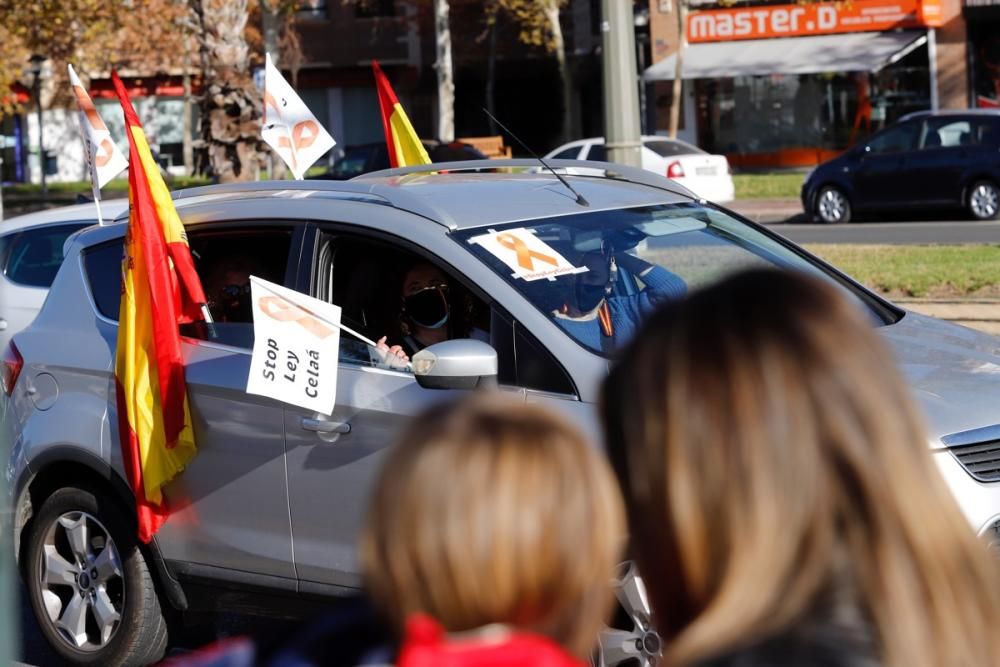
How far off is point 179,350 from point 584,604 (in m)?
3.83

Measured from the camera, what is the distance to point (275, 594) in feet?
16.8

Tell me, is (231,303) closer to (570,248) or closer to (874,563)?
(570,248)

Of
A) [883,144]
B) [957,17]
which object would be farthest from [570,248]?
[957,17]

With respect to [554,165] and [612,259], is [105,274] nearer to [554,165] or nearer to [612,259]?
[554,165]

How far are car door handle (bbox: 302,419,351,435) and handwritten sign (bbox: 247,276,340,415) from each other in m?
0.06

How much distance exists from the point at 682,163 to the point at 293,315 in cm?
2111

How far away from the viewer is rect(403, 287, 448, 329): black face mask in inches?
215

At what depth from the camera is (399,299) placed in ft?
18.2

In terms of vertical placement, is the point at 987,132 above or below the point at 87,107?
below

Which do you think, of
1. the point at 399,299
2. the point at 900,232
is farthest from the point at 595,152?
the point at 399,299

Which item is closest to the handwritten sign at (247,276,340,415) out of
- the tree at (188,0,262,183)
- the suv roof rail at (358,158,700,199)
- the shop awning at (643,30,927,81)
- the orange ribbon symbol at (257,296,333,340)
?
the orange ribbon symbol at (257,296,333,340)

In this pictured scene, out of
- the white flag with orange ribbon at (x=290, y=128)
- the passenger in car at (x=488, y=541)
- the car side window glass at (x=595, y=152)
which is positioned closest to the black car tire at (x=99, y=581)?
the white flag with orange ribbon at (x=290, y=128)

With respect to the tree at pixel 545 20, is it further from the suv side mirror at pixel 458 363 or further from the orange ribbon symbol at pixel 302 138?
the suv side mirror at pixel 458 363

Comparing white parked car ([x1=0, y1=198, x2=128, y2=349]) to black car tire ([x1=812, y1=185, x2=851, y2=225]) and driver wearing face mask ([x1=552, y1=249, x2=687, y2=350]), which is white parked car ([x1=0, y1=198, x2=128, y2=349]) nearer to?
driver wearing face mask ([x1=552, y1=249, x2=687, y2=350])
